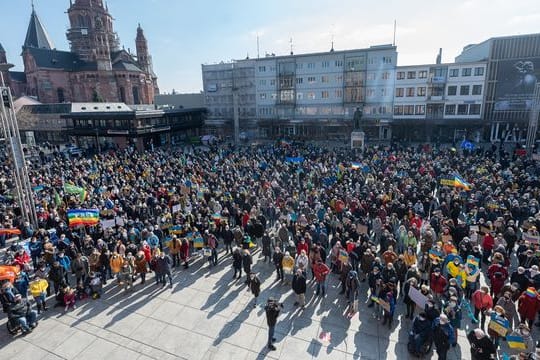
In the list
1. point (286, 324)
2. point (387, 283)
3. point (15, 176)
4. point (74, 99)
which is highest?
point (74, 99)

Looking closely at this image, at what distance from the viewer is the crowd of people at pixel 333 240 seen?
9508 millimetres

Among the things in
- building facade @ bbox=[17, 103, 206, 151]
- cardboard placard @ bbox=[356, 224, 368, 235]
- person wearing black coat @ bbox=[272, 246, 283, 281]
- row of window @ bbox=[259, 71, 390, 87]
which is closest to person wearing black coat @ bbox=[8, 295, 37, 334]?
person wearing black coat @ bbox=[272, 246, 283, 281]

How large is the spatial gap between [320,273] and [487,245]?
23.3 ft

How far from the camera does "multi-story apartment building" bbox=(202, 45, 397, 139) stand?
4812cm

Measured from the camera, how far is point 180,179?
23000mm

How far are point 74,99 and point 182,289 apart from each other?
69.9m

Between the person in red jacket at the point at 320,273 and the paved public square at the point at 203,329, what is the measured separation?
1.22 ft

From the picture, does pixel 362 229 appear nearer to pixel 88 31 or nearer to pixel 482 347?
pixel 482 347

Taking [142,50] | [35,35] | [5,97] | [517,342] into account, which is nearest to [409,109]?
[517,342]

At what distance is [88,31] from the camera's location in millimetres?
69125

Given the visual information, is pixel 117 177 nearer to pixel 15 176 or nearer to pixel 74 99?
pixel 15 176

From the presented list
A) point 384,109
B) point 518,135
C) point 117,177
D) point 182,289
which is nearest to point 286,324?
point 182,289

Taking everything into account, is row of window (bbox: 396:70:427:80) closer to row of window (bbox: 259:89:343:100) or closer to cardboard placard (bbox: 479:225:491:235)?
row of window (bbox: 259:89:343:100)

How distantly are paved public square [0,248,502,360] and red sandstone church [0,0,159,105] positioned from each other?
61.7 metres
